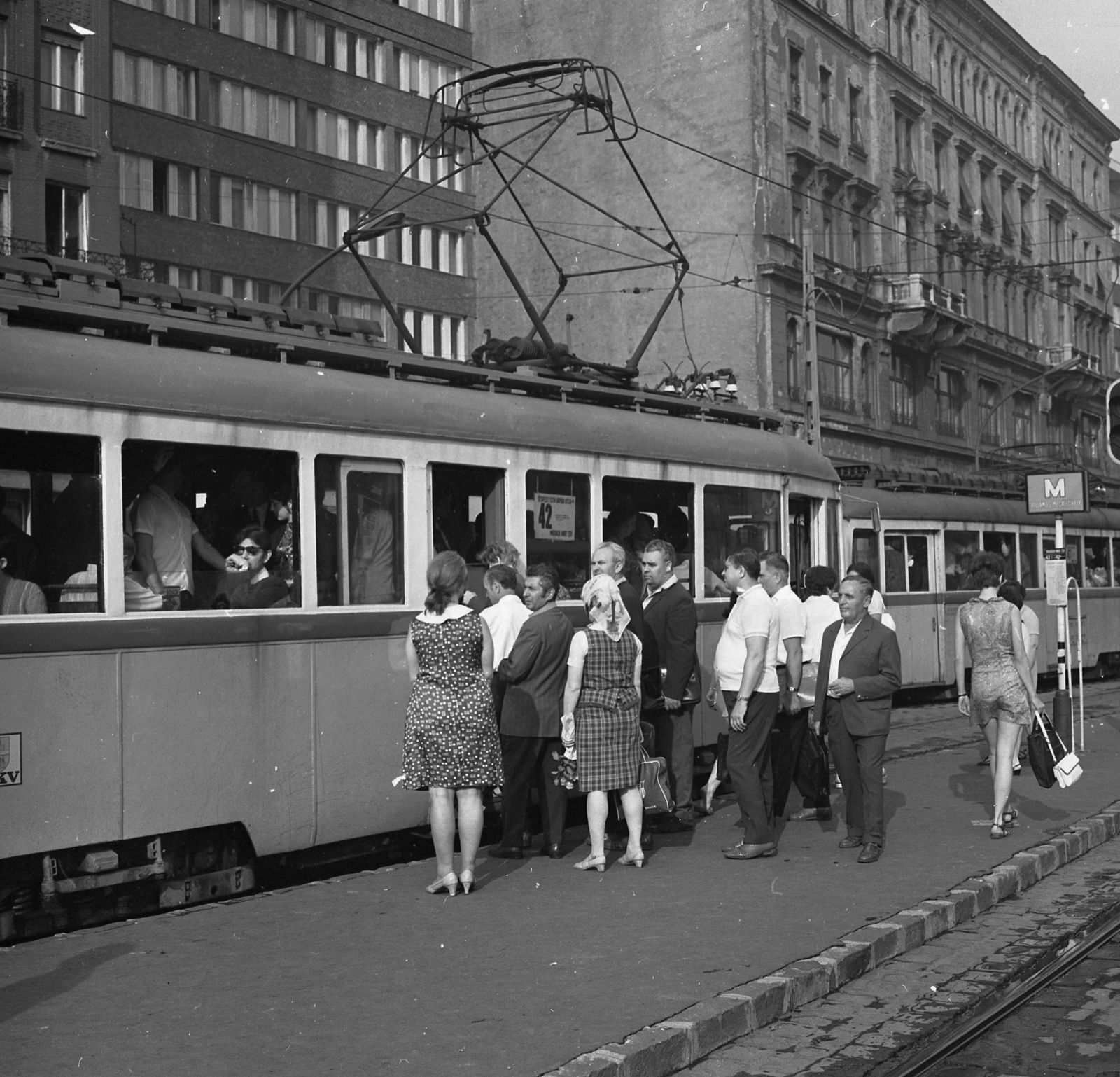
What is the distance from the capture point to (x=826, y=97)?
1762 inches

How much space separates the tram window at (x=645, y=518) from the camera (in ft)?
38.4

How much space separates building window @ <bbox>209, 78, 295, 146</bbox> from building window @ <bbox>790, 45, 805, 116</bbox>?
12569 mm

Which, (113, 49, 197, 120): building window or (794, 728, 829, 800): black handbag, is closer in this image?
(794, 728, 829, 800): black handbag

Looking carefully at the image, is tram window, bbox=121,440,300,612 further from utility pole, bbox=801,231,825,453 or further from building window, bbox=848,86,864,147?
building window, bbox=848,86,864,147

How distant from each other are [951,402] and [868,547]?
28.9m

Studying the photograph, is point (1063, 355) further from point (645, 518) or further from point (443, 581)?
point (443, 581)

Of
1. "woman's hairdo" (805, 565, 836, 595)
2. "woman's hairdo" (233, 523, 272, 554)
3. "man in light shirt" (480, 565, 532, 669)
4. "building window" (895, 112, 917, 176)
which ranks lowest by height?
"man in light shirt" (480, 565, 532, 669)

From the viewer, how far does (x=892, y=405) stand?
153ft

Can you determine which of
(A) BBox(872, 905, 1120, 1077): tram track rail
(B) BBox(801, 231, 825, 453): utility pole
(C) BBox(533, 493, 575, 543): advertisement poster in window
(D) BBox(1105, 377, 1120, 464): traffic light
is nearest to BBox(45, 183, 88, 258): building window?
(B) BBox(801, 231, 825, 453): utility pole

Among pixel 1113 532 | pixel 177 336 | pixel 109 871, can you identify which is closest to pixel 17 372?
pixel 177 336

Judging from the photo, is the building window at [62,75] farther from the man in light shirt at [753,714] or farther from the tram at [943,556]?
the man in light shirt at [753,714]

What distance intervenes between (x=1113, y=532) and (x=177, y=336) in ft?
80.5

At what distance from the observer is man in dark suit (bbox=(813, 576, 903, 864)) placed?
32.8 ft

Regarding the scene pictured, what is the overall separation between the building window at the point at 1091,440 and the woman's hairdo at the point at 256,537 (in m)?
57.4
